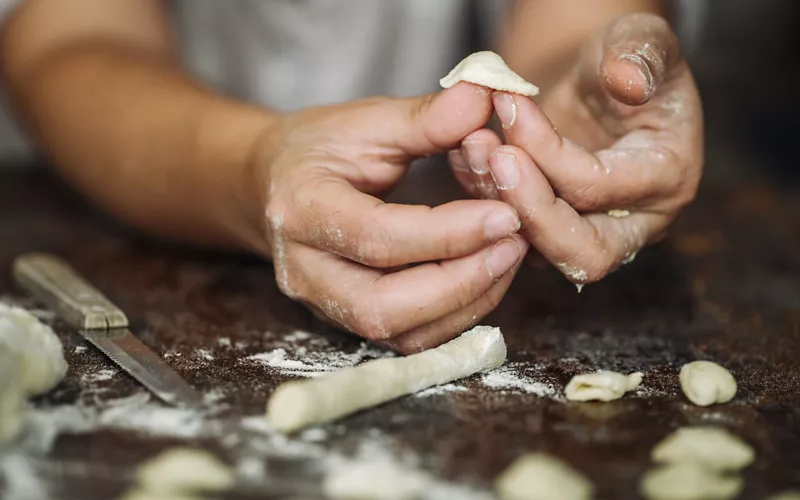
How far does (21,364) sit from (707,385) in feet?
2.14

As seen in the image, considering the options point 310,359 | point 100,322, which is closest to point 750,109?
point 310,359

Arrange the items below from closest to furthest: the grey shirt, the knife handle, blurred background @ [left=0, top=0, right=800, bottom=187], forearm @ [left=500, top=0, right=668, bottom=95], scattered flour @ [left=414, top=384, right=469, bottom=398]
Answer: scattered flour @ [left=414, top=384, right=469, bottom=398] < the knife handle < forearm @ [left=500, top=0, right=668, bottom=95] < the grey shirt < blurred background @ [left=0, top=0, right=800, bottom=187]

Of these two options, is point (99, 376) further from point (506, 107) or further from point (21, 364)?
point (506, 107)

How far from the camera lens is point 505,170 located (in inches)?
35.7

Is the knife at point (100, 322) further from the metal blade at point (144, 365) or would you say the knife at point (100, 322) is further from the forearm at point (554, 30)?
the forearm at point (554, 30)

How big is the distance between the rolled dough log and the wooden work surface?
2 centimetres

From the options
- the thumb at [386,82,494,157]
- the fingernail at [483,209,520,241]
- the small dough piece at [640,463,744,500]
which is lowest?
the small dough piece at [640,463,744,500]

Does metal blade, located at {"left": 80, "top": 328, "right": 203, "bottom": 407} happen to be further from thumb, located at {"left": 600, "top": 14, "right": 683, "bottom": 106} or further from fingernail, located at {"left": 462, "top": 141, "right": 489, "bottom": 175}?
thumb, located at {"left": 600, "top": 14, "right": 683, "bottom": 106}

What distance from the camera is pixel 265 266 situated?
1.40 meters

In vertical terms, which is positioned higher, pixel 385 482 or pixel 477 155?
pixel 477 155

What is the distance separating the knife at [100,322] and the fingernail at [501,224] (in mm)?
326

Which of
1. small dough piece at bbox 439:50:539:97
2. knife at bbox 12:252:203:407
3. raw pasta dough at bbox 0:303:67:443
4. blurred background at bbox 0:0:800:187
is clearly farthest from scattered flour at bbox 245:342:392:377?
blurred background at bbox 0:0:800:187

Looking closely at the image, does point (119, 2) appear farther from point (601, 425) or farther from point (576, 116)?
point (601, 425)

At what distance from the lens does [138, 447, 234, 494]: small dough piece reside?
69 cm
